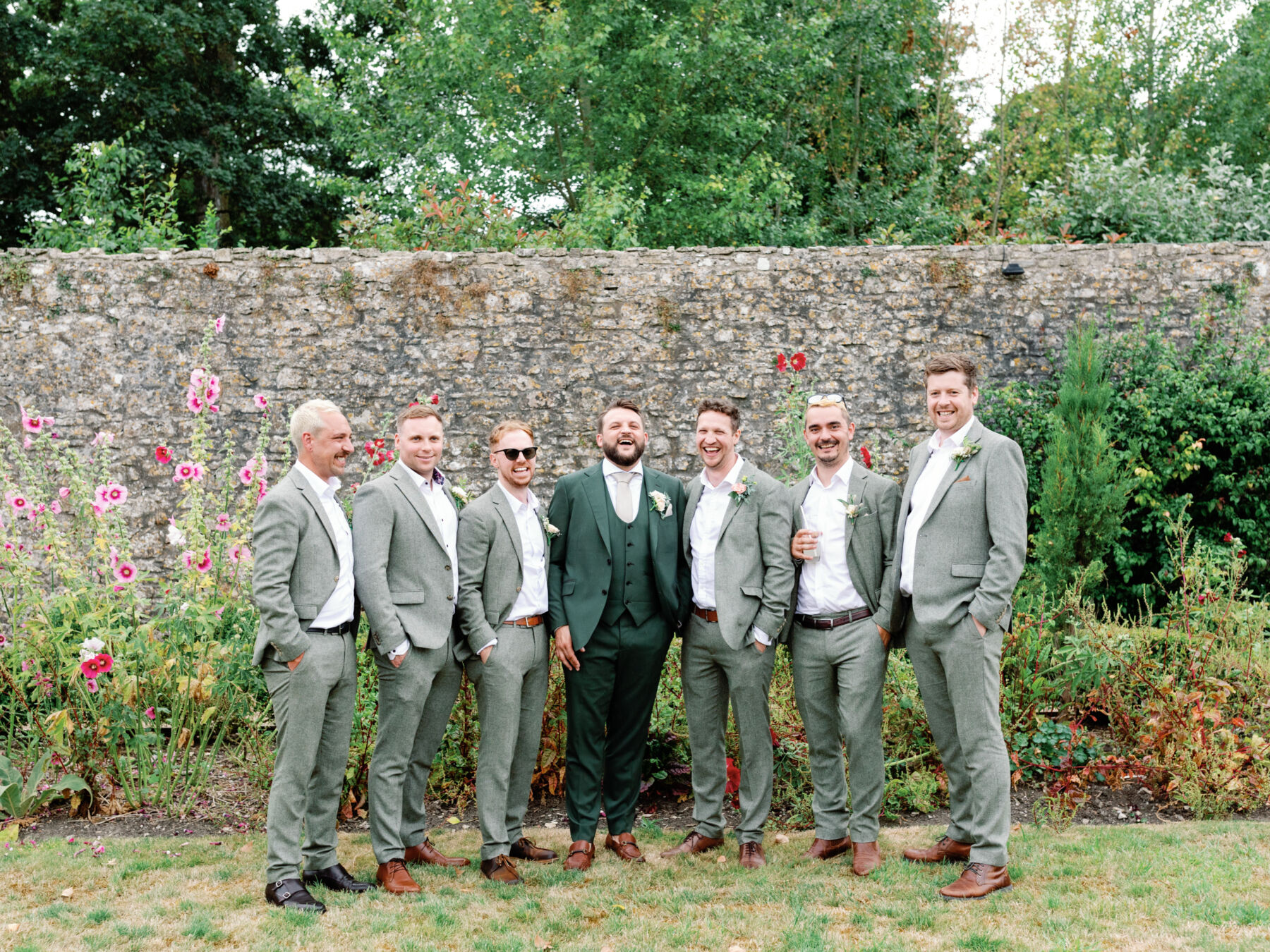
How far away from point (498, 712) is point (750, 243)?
8.93 metres

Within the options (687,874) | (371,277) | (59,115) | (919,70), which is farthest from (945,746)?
(59,115)

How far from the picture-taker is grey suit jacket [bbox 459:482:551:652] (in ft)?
13.2

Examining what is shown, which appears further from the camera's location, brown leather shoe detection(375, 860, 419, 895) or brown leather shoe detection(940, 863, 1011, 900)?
brown leather shoe detection(375, 860, 419, 895)

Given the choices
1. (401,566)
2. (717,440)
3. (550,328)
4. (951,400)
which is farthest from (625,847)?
(550,328)

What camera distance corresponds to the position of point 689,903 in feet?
12.2

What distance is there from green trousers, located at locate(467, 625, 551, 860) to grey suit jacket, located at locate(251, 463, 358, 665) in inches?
29.6

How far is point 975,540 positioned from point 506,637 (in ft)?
6.38

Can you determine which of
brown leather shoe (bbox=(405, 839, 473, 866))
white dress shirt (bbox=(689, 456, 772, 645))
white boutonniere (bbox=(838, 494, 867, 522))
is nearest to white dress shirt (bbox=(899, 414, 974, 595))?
white boutonniere (bbox=(838, 494, 867, 522))

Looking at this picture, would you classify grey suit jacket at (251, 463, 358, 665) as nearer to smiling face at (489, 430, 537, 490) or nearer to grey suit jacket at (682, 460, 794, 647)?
smiling face at (489, 430, 537, 490)

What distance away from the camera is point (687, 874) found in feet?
13.3

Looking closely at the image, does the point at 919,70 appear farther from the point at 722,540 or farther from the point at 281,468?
the point at 722,540

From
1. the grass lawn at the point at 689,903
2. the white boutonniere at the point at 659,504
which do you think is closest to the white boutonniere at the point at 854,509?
the white boutonniere at the point at 659,504

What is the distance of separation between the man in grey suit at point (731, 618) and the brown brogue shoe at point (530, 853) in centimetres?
51

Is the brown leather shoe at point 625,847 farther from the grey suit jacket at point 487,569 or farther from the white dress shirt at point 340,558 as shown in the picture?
the white dress shirt at point 340,558
